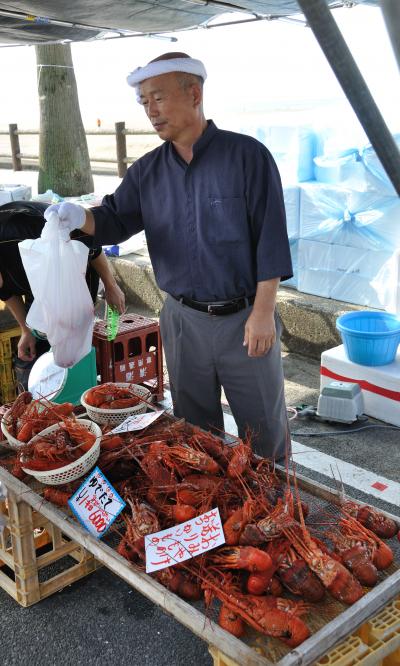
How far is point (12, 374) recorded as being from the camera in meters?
4.89

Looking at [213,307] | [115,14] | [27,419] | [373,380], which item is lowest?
[373,380]

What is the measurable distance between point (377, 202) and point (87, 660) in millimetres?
4528

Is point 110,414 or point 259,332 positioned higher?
point 259,332

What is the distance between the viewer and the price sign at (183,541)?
2.08 metres

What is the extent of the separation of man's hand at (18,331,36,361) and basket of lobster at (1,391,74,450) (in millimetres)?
1169

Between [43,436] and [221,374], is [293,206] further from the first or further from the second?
[43,436]

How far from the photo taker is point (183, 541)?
7.03ft

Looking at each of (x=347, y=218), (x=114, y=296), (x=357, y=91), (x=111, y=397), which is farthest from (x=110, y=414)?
(x=347, y=218)

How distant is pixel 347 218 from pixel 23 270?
3224mm

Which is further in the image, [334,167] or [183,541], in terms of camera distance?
[334,167]

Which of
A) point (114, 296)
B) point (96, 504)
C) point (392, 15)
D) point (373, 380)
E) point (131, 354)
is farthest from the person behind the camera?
point (131, 354)

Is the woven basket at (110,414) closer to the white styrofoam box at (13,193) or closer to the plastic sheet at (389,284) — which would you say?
the plastic sheet at (389,284)

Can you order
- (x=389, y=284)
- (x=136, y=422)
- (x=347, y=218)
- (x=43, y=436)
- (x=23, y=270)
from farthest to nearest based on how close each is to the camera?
(x=347, y=218) < (x=389, y=284) < (x=23, y=270) < (x=136, y=422) < (x=43, y=436)

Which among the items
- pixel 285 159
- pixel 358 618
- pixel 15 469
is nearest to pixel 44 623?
pixel 15 469
